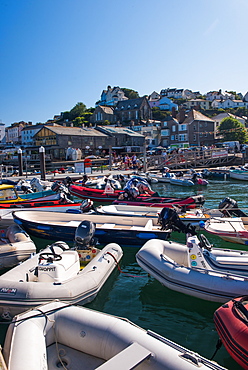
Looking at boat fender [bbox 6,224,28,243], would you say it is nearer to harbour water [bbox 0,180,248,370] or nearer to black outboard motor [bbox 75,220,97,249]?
black outboard motor [bbox 75,220,97,249]

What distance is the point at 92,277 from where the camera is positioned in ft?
23.8

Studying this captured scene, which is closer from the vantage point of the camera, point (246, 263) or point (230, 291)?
point (230, 291)

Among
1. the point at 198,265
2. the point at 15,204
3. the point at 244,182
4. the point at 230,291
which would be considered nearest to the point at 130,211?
the point at 15,204

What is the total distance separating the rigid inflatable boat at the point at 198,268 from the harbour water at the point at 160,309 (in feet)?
1.53

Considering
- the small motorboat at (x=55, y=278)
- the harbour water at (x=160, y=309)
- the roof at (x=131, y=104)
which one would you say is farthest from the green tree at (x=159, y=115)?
the small motorboat at (x=55, y=278)

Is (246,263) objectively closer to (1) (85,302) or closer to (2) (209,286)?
(2) (209,286)

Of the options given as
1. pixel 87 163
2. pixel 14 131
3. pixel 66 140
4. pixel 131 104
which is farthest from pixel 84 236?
pixel 14 131

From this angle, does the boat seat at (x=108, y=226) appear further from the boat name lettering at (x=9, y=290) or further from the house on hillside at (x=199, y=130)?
the house on hillside at (x=199, y=130)

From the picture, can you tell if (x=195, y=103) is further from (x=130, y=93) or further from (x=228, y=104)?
(x=130, y=93)

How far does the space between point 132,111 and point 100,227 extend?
77.7m

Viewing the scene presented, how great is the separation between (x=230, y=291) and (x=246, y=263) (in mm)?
1490

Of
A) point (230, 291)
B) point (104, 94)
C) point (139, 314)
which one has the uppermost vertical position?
point (104, 94)

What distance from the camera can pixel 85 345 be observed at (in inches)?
192

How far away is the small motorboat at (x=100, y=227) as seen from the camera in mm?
10453
